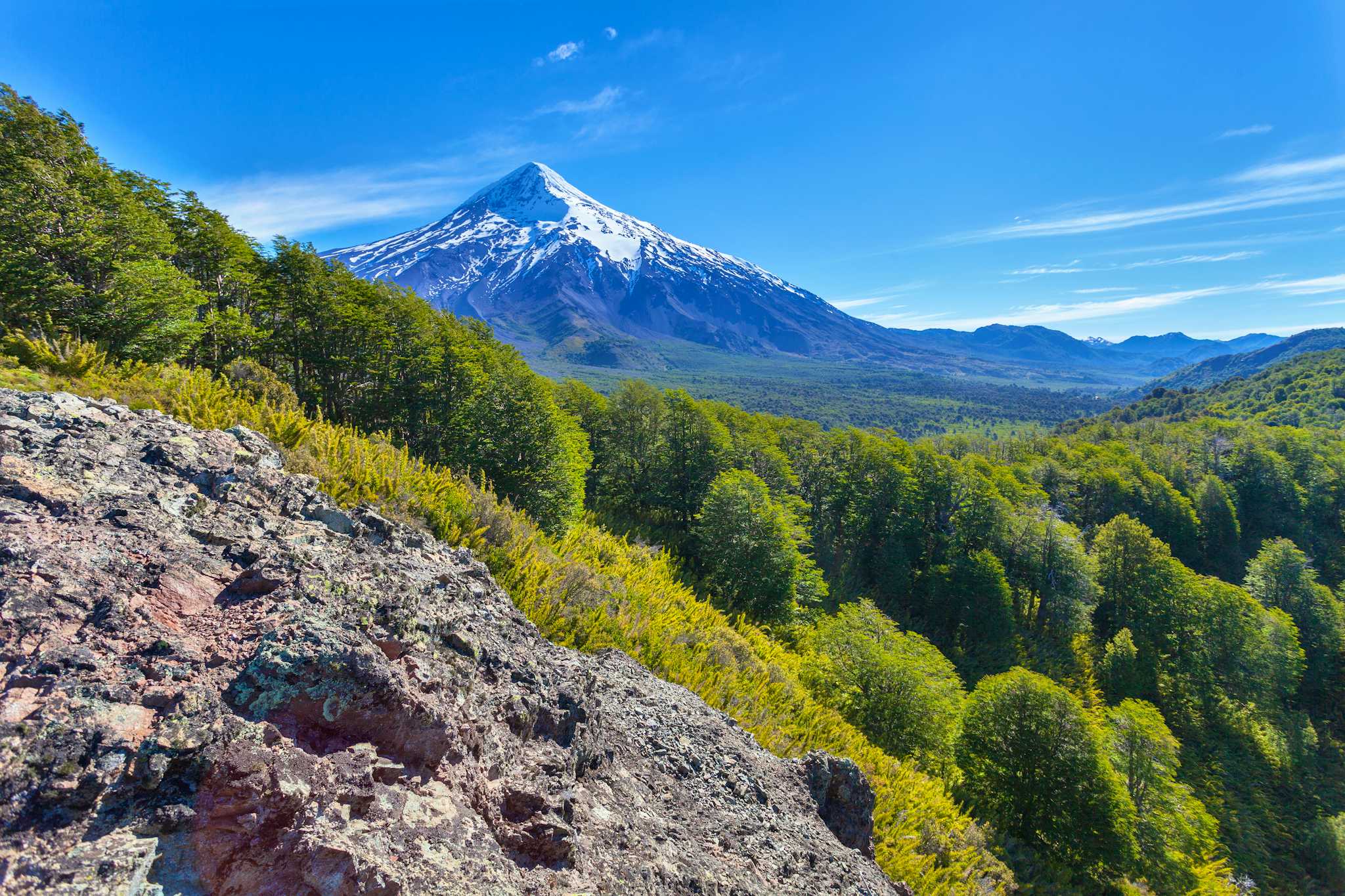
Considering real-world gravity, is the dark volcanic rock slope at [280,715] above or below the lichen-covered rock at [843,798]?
above

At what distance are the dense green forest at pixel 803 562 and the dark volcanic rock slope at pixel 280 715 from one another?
2.69 meters

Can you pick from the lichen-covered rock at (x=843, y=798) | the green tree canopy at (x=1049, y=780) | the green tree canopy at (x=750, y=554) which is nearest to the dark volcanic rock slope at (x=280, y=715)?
the lichen-covered rock at (x=843, y=798)

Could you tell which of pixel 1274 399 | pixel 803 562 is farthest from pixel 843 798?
pixel 1274 399

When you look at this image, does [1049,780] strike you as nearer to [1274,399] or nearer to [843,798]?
[843,798]

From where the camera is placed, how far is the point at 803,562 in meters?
26.5

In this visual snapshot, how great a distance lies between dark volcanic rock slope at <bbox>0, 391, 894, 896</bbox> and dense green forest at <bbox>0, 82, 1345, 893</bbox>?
106 inches

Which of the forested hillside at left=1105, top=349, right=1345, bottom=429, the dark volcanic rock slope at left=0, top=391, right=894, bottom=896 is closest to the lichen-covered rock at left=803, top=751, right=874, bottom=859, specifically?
the dark volcanic rock slope at left=0, top=391, right=894, bottom=896

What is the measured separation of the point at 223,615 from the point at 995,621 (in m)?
40.5

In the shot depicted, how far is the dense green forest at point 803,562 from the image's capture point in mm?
10891

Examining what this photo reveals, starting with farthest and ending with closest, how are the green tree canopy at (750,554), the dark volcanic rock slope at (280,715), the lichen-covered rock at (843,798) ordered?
the green tree canopy at (750,554) < the lichen-covered rock at (843,798) < the dark volcanic rock slope at (280,715)

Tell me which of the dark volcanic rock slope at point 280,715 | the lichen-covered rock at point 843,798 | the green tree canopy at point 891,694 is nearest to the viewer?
the dark volcanic rock slope at point 280,715

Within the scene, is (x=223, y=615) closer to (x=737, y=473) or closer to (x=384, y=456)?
(x=384, y=456)

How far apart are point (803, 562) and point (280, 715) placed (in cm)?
2498

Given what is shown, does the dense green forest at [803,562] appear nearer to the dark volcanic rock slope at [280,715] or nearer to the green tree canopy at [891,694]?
the green tree canopy at [891,694]
